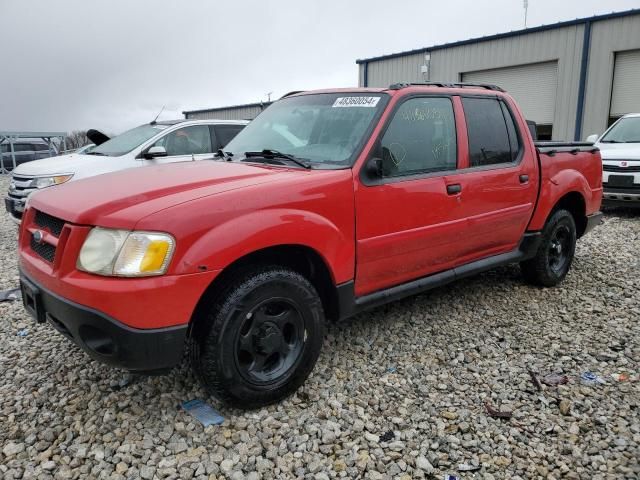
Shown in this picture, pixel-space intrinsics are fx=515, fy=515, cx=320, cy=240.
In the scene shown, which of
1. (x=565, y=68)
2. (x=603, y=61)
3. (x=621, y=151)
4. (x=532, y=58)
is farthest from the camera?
(x=532, y=58)

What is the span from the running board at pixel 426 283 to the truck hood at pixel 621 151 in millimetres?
5342

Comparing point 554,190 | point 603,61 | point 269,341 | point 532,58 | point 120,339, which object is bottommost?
point 269,341

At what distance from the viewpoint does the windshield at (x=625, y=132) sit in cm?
963

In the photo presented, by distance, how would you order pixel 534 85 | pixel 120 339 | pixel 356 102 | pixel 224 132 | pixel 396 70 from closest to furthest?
pixel 120 339
pixel 356 102
pixel 224 132
pixel 534 85
pixel 396 70

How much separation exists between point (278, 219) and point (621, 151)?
8391 mm

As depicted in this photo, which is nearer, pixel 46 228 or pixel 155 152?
pixel 46 228

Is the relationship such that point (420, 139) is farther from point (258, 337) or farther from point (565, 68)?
point (565, 68)

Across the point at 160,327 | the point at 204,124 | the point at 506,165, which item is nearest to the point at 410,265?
the point at 506,165

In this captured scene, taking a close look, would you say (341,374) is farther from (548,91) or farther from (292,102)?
(548,91)

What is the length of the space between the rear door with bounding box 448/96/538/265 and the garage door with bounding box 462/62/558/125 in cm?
1364

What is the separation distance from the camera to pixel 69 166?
279 inches

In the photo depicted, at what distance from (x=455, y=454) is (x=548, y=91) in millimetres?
16460

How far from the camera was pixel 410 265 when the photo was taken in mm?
3621

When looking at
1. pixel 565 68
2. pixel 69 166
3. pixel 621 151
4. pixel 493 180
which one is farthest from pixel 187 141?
pixel 565 68
